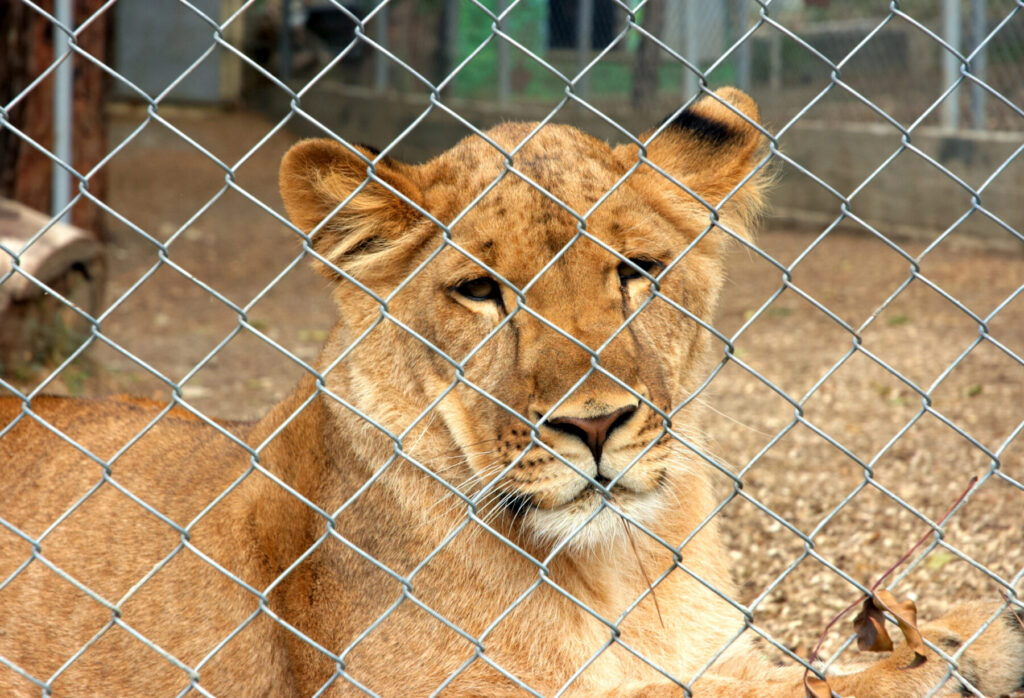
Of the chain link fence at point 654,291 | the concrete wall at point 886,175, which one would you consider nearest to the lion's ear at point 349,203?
the chain link fence at point 654,291

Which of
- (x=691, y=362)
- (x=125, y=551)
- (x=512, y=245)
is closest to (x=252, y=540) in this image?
(x=125, y=551)

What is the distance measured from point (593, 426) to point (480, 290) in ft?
2.12

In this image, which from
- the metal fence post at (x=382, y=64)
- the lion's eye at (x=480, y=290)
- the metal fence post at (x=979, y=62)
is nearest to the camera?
the lion's eye at (x=480, y=290)

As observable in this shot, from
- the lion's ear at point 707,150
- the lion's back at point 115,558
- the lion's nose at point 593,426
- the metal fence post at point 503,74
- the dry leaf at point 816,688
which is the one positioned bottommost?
the metal fence post at point 503,74

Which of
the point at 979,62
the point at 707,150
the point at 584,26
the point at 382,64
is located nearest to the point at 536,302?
the point at 707,150

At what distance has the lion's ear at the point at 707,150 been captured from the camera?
11.2 feet

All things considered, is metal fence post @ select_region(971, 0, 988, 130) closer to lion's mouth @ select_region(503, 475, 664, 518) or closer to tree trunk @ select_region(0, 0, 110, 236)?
tree trunk @ select_region(0, 0, 110, 236)

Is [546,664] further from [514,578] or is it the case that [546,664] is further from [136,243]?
[136,243]

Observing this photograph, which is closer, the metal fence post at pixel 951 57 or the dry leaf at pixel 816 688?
the dry leaf at pixel 816 688

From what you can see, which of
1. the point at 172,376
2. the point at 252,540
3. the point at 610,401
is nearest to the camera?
the point at 610,401

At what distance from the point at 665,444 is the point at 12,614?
2.07 m

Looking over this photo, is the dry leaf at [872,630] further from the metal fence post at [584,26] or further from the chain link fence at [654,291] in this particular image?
the metal fence post at [584,26]

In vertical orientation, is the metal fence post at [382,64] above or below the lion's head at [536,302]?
below

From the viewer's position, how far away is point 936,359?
7.01m
